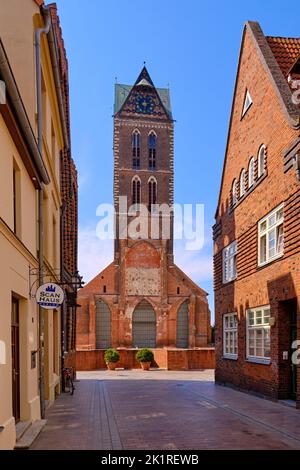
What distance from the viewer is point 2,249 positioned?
8.01 m

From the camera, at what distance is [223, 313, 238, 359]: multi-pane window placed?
797 inches

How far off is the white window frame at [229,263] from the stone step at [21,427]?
1173 centimetres

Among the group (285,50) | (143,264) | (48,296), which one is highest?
(285,50)

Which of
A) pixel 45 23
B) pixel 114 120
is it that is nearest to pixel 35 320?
pixel 45 23

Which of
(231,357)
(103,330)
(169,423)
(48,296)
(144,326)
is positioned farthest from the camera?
(144,326)

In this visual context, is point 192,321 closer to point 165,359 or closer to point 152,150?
point 165,359

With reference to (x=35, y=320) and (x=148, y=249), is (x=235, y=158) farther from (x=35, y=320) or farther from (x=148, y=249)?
(x=148, y=249)

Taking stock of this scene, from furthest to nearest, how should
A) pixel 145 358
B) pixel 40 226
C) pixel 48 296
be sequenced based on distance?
pixel 145 358 → pixel 40 226 → pixel 48 296

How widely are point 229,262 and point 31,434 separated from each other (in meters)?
13.3

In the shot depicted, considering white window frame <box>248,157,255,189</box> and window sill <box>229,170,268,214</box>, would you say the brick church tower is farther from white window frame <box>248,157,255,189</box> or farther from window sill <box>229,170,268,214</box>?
white window frame <box>248,157,255,189</box>

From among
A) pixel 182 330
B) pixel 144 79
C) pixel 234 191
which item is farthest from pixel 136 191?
pixel 234 191

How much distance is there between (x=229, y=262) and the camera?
845 inches

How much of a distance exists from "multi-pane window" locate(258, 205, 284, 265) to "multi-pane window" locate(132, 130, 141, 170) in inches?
1934

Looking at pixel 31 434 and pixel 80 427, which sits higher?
pixel 31 434
